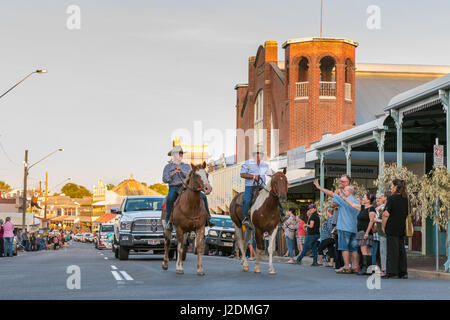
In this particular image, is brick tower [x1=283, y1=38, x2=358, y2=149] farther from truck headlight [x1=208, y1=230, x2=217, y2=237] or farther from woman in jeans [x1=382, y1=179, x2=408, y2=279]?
woman in jeans [x1=382, y1=179, x2=408, y2=279]

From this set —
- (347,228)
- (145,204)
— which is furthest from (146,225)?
(347,228)

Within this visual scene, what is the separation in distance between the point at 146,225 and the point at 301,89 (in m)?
30.7

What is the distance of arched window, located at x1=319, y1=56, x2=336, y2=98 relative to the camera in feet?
176

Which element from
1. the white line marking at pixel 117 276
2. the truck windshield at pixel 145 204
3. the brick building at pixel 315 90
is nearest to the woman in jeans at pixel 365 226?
the white line marking at pixel 117 276

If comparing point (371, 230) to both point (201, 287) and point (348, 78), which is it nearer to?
point (201, 287)

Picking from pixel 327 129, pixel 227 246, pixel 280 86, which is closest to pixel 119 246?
pixel 227 246

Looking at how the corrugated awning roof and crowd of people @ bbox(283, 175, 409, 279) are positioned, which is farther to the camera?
the corrugated awning roof

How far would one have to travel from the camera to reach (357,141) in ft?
91.9

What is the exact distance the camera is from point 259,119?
65.8 m

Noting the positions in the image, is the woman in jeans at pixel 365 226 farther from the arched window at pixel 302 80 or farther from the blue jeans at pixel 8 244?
the arched window at pixel 302 80

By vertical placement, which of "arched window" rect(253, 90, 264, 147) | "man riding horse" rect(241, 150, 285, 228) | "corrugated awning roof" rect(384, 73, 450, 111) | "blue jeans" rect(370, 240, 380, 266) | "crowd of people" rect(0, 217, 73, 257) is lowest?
"crowd of people" rect(0, 217, 73, 257)

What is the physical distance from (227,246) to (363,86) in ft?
86.7

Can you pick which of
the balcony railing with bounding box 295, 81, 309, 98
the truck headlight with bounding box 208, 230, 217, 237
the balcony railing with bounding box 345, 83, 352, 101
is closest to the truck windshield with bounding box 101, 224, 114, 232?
the balcony railing with bounding box 295, 81, 309, 98

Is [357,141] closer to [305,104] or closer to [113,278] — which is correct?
[113,278]
